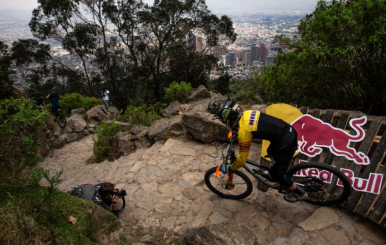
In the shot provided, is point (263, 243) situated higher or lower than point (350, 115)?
lower

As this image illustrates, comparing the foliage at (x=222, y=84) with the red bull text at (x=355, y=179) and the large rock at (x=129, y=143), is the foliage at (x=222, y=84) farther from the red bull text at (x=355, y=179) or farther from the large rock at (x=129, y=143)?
the red bull text at (x=355, y=179)

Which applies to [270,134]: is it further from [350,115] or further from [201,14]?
[201,14]

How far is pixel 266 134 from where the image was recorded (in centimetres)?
287

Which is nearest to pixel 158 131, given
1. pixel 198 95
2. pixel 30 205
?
pixel 198 95

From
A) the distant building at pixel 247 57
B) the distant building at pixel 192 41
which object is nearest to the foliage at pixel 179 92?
the distant building at pixel 192 41

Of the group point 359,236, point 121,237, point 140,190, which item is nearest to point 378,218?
point 359,236

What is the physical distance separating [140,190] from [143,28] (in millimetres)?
17204

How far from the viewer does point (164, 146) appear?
19.5 feet

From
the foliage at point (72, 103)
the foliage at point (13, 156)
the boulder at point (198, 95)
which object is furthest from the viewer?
the foliage at point (72, 103)

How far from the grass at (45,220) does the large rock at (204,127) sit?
3151mm

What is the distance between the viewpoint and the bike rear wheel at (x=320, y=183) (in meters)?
3.03

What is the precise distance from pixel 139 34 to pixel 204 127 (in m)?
16.2

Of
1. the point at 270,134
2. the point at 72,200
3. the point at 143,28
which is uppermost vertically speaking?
the point at 143,28

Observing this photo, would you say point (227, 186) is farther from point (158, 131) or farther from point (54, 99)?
point (54, 99)
